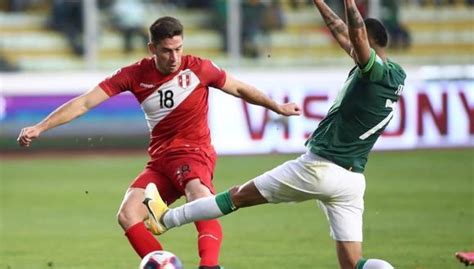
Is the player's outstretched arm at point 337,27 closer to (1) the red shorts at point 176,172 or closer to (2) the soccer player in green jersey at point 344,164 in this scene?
(2) the soccer player in green jersey at point 344,164

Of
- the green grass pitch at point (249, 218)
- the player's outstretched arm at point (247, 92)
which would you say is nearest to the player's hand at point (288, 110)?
the player's outstretched arm at point (247, 92)

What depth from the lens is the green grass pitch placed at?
12367 millimetres

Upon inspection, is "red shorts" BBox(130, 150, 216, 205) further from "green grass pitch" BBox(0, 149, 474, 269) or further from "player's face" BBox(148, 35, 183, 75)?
"green grass pitch" BBox(0, 149, 474, 269)

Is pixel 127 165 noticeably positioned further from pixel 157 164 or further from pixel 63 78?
pixel 157 164

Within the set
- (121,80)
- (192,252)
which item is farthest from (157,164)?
(192,252)

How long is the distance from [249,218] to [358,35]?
7.58 meters

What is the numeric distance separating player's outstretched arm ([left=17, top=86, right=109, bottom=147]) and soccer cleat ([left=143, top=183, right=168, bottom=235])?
84 centimetres

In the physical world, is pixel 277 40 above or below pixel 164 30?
below

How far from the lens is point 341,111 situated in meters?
9.16

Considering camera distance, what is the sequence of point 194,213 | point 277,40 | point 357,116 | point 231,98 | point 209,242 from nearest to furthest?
point 357,116 → point 194,213 → point 209,242 → point 231,98 → point 277,40

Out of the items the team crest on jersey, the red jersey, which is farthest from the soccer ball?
the team crest on jersey

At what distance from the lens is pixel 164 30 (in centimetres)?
967

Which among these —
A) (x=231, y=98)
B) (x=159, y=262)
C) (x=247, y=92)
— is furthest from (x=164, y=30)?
(x=231, y=98)

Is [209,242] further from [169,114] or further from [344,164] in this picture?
[344,164]
